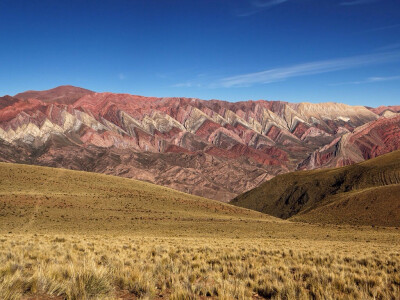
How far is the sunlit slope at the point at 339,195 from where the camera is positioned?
60.9 m

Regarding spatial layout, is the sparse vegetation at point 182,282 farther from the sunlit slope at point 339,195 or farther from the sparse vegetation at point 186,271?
the sunlit slope at point 339,195

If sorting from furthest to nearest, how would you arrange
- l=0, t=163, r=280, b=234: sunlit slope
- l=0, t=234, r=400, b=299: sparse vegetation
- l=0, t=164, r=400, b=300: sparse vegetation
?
l=0, t=163, r=280, b=234: sunlit slope
l=0, t=164, r=400, b=300: sparse vegetation
l=0, t=234, r=400, b=299: sparse vegetation

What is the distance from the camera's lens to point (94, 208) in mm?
46594

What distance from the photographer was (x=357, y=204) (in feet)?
217

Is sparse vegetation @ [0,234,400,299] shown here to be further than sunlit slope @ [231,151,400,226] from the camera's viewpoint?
No

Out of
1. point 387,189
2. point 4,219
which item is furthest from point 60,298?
point 387,189

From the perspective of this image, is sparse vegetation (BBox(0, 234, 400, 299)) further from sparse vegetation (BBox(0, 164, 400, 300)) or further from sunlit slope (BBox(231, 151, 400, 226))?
sunlit slope (BBox(231, 151, 400, 226))

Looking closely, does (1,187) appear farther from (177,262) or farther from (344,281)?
(344,281)

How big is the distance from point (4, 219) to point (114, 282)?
37.6 metres

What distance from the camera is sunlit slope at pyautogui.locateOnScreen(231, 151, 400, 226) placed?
60.9 metres

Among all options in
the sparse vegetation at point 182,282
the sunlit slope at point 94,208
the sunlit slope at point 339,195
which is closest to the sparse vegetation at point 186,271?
the sparse vegetation at point 182,282

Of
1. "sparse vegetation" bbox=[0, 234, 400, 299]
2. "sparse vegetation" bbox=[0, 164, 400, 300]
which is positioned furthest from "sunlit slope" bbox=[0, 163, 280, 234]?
"sparse vegetation" bbox=[0, 234, 400, 299]

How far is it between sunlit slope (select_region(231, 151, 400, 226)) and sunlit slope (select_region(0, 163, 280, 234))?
2185 centimetres

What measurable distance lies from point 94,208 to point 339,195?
6339 centimetres
